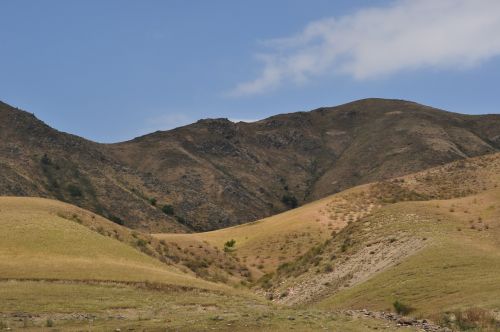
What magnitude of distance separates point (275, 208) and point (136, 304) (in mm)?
100112

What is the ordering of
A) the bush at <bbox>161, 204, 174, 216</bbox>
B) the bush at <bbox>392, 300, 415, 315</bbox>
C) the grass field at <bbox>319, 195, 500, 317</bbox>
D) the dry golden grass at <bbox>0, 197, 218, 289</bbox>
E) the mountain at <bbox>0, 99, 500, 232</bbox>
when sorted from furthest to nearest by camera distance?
1. the bush at <bbox>161, 204, 174, 216</bbox>
2. the mountain at <bbox>0, 99, 500, 232</bbox>
3. the dry golden grass at <bbox>0, 197, 218, 289</bbox>
4. the bush at <bbox>392, 300, 415, 315</bbox>
5. the grass field at <bbox>319, 195, 500, 317</bbox>

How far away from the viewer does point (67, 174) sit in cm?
10262

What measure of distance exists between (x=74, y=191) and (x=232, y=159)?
56.4 m

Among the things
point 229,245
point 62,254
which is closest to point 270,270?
point 229,245

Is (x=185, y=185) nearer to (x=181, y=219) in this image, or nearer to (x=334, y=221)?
(x=181, y=219)

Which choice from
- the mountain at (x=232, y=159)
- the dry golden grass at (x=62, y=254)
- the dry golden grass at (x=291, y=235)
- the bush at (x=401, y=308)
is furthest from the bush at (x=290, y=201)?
the bush at (x=401, y=308)

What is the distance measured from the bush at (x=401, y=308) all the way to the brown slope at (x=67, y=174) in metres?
71.2

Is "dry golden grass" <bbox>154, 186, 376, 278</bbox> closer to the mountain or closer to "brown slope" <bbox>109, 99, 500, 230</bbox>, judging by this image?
the mountain

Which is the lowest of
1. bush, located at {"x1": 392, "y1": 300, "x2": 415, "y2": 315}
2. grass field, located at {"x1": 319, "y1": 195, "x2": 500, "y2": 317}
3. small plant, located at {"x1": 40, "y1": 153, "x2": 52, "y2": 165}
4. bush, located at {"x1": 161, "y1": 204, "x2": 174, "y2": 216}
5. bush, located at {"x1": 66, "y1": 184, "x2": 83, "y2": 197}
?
bush, located at {"x1": 392, "y1": 300, "x2": 415, "y2": 315}

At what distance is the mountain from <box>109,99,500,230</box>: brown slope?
0.29 m

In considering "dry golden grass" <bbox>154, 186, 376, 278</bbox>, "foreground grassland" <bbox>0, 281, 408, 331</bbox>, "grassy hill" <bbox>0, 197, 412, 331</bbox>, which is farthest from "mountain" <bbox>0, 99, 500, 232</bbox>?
"foreground grassland" <bbox>0, 281, 408, 331</bbox>

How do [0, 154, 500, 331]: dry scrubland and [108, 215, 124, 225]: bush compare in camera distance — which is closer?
[0, 154, 500, 331]: dry scrubland

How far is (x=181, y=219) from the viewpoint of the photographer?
103 metres

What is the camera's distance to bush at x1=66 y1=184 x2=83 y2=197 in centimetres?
9572
